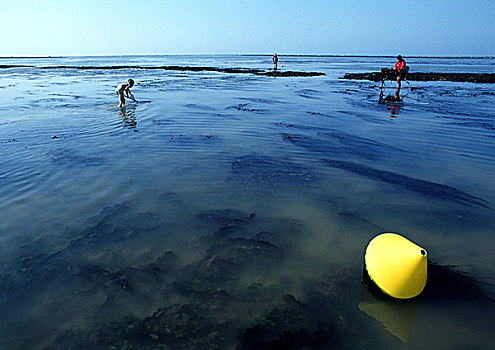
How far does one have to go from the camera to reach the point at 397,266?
3.51 meters

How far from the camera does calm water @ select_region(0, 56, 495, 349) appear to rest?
345cm

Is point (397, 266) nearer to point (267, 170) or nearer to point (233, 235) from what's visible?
point (233, 235)

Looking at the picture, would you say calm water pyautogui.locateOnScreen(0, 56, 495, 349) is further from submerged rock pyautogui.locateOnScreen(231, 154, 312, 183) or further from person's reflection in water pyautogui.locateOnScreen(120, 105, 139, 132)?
person's reflection in water pyautogui.locateOnScreen(120, 105, 139, 132)

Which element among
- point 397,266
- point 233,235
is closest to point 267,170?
point 233,235

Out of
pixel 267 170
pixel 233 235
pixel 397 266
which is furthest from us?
pixel 267 170

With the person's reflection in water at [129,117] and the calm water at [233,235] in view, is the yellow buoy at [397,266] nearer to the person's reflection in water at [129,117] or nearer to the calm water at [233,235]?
the calm water at [233,235]

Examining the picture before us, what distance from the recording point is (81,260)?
4465mm

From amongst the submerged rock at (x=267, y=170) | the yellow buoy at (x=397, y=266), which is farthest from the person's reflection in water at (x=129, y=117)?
the yellow buoy at (x=397, y=266)

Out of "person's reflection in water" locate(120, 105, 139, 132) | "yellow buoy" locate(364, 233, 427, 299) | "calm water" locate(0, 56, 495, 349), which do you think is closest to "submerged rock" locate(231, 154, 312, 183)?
"calm water" locate(0, 56, 495, 349)

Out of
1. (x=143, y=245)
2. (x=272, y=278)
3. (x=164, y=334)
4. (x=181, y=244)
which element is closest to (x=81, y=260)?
(x=143, y=245)

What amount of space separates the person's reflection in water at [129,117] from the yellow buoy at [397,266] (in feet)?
33.9

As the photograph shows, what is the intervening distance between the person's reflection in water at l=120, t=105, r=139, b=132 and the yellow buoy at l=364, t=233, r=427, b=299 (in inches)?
407

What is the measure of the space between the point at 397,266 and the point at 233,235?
2531 mm

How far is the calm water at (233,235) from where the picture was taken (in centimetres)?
345
